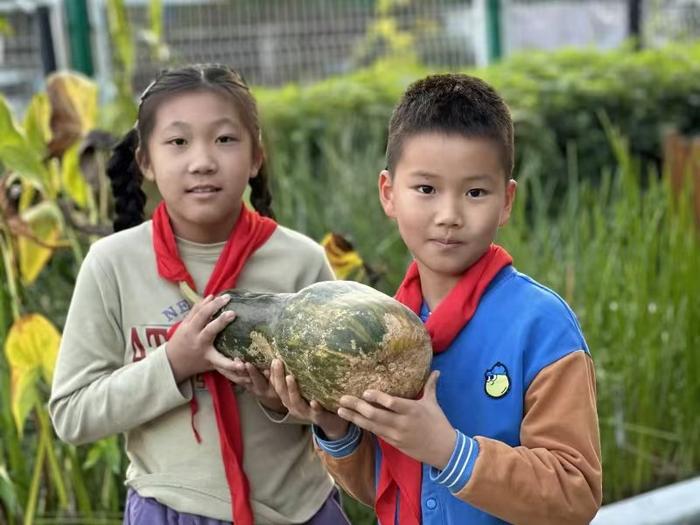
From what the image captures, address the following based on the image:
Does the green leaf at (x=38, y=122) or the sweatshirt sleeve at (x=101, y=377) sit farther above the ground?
the green leaf at (x=38, y=122)

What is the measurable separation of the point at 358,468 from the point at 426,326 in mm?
333

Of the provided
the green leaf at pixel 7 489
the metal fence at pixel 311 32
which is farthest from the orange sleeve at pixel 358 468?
the metal fence at pixel 311 32

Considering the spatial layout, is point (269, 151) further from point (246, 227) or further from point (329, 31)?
point (329, 31)

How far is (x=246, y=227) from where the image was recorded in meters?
2.36

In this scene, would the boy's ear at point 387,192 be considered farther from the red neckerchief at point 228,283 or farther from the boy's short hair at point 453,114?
the red neckerchief at point 228,283

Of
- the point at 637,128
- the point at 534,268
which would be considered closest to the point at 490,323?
the point at 534,268

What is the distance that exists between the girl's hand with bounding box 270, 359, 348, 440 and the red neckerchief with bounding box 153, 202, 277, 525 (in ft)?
0.95

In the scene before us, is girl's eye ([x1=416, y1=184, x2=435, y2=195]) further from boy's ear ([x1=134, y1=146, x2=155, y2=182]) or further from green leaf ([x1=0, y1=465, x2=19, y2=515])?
green leaf ([x1=0, y1=465, x2=19, y2=515])

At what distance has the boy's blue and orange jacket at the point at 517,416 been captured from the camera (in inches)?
70.6

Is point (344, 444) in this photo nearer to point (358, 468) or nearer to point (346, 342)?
point (358, 468)

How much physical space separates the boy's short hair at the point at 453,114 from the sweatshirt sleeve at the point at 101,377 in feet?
2.13

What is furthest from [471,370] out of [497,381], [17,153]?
[17,153]

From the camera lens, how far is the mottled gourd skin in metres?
1.85

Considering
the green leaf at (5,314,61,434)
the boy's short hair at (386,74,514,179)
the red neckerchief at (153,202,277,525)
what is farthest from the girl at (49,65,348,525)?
the green leaf at (5,314,61,434)
